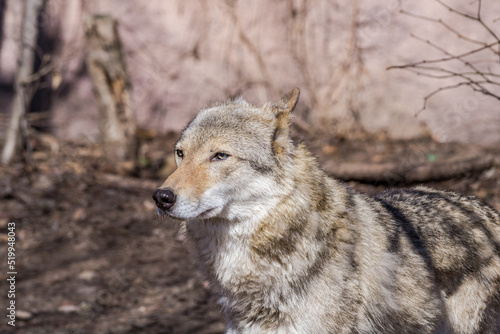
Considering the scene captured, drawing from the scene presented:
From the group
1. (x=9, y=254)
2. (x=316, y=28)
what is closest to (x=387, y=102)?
(x=316, y=28)

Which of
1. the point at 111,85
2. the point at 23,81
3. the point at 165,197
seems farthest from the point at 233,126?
the point at 23,81

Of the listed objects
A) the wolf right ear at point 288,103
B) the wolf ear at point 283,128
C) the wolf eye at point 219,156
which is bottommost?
the wolf eye at point 219,156

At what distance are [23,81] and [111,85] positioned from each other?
1.31 m

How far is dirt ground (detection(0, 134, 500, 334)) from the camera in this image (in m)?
5.08

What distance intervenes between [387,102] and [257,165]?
230 inches

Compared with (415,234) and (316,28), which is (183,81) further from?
(415,234)

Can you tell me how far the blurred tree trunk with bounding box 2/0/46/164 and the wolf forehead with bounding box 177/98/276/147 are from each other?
540cm

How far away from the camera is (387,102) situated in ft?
28.4

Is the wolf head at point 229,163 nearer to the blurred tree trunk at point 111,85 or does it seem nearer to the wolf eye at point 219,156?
the wolf eye at point 219,156

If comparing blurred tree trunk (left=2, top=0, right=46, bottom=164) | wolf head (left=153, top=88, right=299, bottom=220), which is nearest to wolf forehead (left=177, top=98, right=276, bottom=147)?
wolf head (left=153, top=88, right=299, bottom=220)

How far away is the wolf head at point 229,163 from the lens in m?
3.07

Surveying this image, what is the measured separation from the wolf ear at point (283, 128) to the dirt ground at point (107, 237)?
1090mm

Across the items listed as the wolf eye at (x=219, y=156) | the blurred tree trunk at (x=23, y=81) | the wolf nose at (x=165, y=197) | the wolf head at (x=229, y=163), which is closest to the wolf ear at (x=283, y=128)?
the wolf head at (x=229, y=163)

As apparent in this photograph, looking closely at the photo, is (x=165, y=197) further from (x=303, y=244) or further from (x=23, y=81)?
(x=23, y=81)
